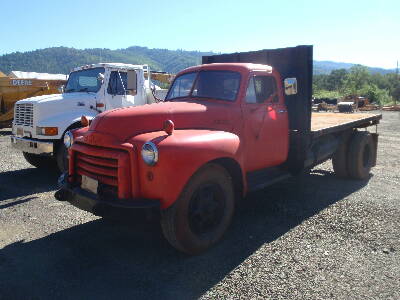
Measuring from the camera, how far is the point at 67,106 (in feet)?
24.7

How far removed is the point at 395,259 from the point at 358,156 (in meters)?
3.67

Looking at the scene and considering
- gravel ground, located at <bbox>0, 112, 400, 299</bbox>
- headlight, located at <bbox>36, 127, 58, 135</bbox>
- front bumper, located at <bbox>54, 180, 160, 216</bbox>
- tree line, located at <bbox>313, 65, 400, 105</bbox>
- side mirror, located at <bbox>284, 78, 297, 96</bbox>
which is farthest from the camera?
tree line, located at <bbox>313, 65, 400, 105</bbox>

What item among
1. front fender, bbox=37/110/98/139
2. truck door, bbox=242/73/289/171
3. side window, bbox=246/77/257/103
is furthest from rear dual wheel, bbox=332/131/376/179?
front fender, bbox=37/110/98/139

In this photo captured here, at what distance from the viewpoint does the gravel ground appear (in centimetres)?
315

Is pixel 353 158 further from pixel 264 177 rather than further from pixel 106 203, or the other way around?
pixel 106 203

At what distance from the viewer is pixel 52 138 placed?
22.9 ft

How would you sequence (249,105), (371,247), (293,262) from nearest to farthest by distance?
1. (293,262)
2. (371,247)
3. (249,105)

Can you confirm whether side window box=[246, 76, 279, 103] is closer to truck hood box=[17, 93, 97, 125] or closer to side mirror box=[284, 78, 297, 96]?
side mirror box=[284, 78, 297, 96]

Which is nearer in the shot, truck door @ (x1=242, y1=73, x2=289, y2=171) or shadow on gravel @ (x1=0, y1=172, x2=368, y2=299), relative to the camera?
shadow on gravel @ (x1=0, y1=172, x2=368, y2=299)

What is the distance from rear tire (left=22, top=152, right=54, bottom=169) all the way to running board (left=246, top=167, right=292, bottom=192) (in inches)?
193

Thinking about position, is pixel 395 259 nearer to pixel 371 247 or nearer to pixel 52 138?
pixel 371 247

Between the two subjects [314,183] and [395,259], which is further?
[314,183]

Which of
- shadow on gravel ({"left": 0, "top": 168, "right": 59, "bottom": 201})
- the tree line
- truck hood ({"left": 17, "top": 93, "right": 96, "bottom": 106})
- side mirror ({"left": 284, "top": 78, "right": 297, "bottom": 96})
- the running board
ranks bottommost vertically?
shadow on gravel ({"left": 0, "top": 168, "right": 59, "bottom": 201})

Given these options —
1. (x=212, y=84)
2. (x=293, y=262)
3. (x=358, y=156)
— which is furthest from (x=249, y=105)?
(x=358, y=156)
